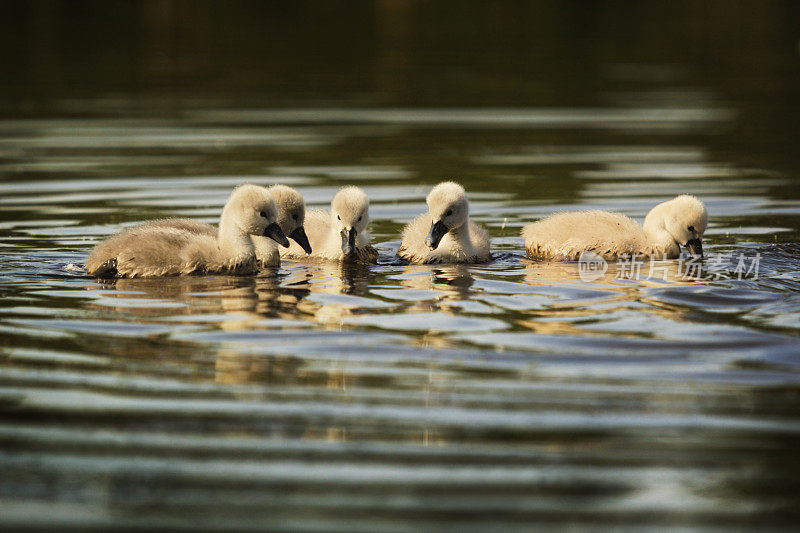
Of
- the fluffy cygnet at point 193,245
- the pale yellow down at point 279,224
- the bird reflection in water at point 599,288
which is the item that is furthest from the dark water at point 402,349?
the pale yellow down at point 279,224

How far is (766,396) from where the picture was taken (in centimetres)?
564

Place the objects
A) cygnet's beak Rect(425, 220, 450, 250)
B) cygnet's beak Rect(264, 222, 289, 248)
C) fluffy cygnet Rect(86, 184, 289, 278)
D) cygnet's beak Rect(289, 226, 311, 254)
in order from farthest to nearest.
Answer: cygnet's beak Rect(289, 226, 311, 254), cygnet's beak Rect(425, 220, 450, 250), cygnet's beak Rect(264, 222, 289, 248), fluffy cygnet Rect(86, 184, 289, 278)

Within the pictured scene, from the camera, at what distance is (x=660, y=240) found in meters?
9.62

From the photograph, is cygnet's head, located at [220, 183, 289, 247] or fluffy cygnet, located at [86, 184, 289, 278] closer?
fluffy cygnet, located at [86, 184, 289, 278]

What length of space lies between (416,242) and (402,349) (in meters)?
3.35

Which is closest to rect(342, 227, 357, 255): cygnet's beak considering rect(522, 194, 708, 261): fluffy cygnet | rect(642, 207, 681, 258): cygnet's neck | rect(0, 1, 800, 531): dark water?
rect(0, 1, 800, 531): dark water

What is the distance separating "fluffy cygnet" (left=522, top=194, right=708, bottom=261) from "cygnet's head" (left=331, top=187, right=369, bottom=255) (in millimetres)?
1303

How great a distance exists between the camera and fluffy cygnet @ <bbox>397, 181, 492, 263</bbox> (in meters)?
9.40

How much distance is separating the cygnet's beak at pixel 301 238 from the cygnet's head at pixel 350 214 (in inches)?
11.2

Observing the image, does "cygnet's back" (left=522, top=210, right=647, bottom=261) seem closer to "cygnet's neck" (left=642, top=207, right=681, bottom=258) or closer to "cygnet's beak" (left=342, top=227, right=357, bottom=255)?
"cygnet's neck" (left=642, top=207, right=681, bottom=258)

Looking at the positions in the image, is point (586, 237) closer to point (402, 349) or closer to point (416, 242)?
point (416, 242)

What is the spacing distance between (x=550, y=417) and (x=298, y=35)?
32.2 m

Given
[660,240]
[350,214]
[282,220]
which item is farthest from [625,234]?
[282,220]

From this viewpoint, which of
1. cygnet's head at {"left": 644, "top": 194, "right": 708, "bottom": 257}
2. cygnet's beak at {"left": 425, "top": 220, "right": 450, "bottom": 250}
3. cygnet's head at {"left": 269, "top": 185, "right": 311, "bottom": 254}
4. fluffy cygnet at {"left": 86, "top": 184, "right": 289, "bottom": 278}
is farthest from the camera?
cygnet's head at {"left": 269, "top": 185, "right": 311, "bottom": 254}
